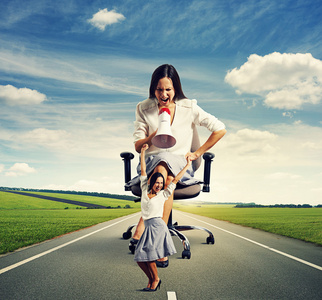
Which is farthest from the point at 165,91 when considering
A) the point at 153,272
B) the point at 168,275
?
the point at 168,275

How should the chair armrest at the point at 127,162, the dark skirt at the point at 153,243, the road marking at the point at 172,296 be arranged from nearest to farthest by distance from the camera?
1. the dark skirt at the point at 153,243
2. the road marking at the point at 172,296
3. the chair armrest at the point at 127,162

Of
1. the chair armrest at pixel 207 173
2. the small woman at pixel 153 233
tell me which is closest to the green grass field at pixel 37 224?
the chair armrest at pixel 207 173

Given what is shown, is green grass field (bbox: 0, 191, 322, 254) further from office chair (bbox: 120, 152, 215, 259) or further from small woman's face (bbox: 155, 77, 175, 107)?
small woman's face (bbox: 155, 77, 175, 107)

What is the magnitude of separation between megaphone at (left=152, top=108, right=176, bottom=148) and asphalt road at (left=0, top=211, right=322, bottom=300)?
1.61m

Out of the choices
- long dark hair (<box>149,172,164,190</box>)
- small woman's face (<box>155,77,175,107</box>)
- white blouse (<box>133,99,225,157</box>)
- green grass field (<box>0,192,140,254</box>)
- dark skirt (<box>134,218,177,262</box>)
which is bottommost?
green grass field (<box>0,192,140,254</box>)

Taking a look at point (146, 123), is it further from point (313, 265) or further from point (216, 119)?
point (313, 265)

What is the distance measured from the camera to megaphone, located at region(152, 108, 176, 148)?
322 cm

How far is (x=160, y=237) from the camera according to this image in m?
3.02

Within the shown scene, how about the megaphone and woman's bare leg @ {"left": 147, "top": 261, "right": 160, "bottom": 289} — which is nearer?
woman's bare leg @ {"left": 147, "top": 261, "right": 160, "bottom": 289}

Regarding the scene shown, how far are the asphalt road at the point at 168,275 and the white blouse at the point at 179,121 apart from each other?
1597 mm

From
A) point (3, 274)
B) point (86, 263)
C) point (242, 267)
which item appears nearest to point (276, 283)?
point (242, 267)

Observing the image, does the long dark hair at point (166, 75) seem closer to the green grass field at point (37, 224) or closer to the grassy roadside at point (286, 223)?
the green grass field at point (37, 224)

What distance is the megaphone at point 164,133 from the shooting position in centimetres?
322

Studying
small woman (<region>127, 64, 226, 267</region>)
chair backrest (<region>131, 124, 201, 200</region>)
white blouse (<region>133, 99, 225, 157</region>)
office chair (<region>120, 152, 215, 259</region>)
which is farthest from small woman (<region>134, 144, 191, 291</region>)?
office chair (<region>120, 152, 215, 259</region>)
